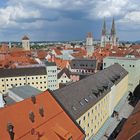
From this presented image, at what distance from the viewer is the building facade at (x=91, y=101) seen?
129 feet

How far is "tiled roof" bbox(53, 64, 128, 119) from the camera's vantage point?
38.4 metres

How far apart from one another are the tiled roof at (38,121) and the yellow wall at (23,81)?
53.7 m

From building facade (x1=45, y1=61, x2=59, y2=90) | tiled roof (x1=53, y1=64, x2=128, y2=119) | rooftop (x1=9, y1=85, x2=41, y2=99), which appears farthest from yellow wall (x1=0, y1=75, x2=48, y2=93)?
tiled roof (x1=53, y1=64, x2=128, y2=119)

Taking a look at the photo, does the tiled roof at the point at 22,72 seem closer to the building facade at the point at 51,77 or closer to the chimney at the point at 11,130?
the building facade at the point at 51,77

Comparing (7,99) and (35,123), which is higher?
(35,123)

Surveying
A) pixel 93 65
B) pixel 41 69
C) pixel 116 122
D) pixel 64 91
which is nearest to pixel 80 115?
pixel 64 91

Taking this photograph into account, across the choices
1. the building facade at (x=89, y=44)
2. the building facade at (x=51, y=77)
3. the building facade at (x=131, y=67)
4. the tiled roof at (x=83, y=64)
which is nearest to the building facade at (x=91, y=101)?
the building facade at (x=131, y=67)

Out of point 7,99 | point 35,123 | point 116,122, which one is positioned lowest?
point 116,122

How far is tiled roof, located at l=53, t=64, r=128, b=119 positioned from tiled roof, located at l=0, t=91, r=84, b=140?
112 inches

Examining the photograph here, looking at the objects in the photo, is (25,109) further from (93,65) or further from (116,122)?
(93,65)

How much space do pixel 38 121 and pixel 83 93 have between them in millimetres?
16972

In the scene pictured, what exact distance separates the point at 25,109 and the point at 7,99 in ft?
81.8

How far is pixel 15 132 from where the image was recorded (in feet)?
85.3

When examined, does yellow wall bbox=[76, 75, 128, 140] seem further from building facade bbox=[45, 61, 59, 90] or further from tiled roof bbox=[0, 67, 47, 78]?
tiled roof bbox=[0, 67, 47, 78]
